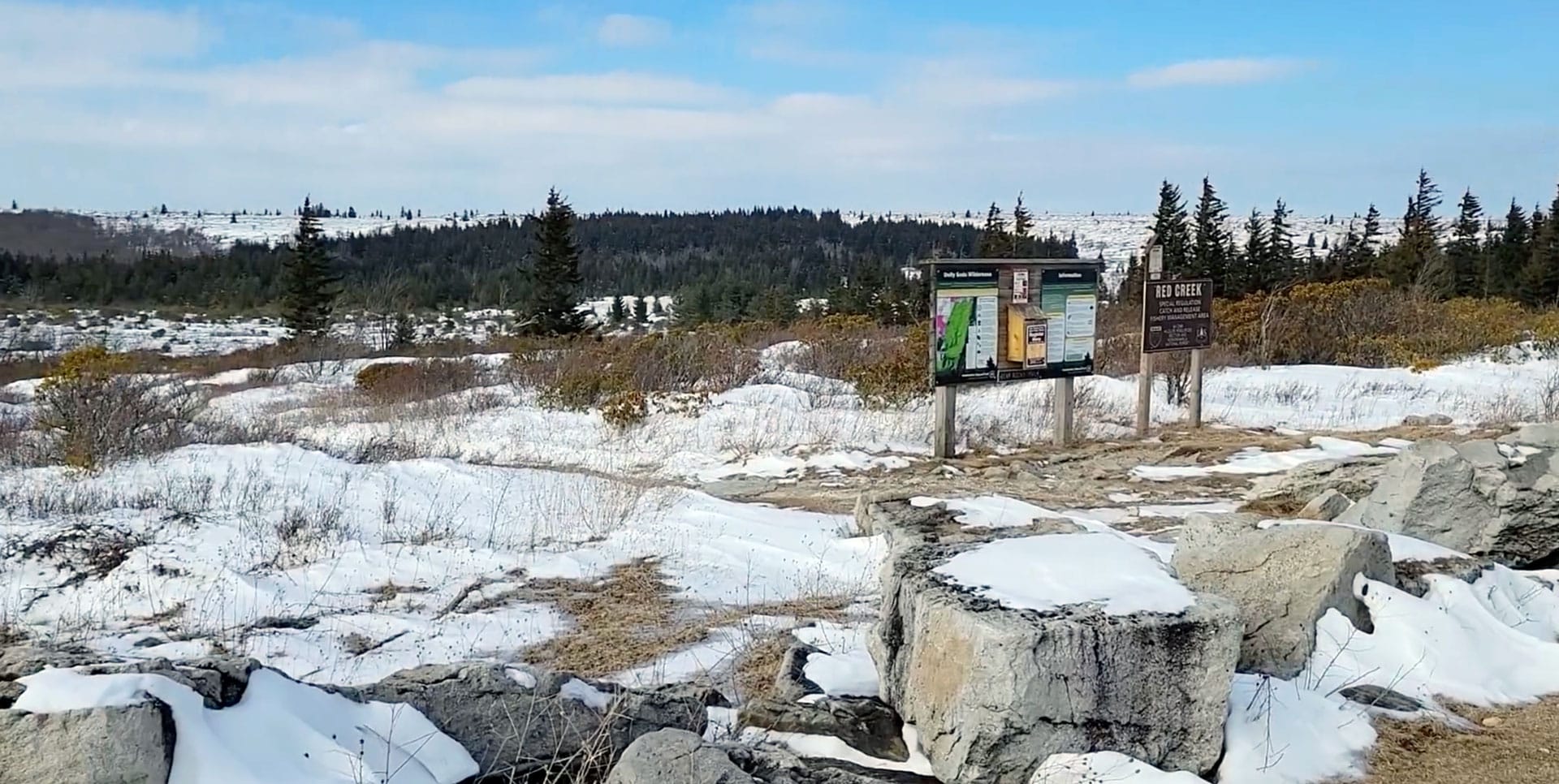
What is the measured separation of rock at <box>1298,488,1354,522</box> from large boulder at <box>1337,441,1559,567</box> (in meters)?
0.36

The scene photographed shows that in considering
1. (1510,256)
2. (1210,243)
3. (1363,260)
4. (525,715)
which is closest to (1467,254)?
(1510,256)

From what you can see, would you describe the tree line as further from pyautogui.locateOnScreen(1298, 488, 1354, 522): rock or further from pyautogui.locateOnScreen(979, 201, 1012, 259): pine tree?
pyautogui.locateOnScreen(1298, 488, 1354, 522): rock

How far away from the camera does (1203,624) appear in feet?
12.6

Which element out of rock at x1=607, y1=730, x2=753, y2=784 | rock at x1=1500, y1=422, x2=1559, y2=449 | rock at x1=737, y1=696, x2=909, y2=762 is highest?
rock at x1=1500, y1=422, x2=1559, y2=449

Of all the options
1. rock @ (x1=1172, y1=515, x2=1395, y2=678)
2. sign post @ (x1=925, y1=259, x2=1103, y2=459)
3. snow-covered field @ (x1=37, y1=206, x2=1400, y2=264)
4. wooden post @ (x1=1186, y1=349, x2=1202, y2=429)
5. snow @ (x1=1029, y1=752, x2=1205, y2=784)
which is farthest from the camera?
snow-covered field @ (x1=37, y1=206, x2=1400, y2=264)

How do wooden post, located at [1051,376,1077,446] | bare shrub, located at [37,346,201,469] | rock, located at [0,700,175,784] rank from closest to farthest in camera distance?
1. rock, located at [0,700,175,784]
2. bare shrub, located at [37,346,201,469]
3. wooden post, located at [1051,376,1077,446]

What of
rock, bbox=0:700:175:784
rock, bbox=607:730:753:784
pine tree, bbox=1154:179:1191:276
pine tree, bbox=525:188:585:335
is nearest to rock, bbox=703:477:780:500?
rock, bbox=607:730:753:784

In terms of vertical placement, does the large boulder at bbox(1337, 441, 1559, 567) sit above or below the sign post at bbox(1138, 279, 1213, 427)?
below

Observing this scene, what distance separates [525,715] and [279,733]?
32.5 inches

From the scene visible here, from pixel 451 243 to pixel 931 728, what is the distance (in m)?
107

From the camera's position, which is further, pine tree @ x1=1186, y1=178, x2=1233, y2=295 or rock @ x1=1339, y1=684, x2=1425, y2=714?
pine tree @ x1=1186, y1=178, x2=1233, y2=295

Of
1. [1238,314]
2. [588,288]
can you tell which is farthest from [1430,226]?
[588,288]

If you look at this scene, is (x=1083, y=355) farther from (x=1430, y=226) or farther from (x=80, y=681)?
(x=1430, y=226)

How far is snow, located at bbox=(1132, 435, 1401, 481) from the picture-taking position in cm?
1059
